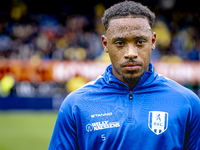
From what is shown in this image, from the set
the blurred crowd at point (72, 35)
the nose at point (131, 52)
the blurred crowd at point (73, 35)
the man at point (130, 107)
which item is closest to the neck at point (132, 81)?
the man at point (130, 107)

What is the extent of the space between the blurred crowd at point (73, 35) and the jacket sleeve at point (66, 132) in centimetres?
901

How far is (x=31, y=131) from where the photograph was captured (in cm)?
797

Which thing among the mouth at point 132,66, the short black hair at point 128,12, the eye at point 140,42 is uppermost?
the short black hair at point 128,12

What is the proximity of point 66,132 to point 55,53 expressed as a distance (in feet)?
33.1

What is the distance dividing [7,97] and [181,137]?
31.4 feet

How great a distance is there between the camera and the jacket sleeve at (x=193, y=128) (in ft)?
6.11

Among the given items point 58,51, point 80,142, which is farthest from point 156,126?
point 58,51

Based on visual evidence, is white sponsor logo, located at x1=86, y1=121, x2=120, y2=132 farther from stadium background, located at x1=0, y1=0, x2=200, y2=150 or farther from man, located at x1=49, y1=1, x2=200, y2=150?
stadium background, located at x1=0, y1=0, x2=200, y2=150

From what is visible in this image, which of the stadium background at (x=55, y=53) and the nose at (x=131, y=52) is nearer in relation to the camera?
the nose at (x=131, y=52)

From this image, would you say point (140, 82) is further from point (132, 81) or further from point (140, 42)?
point (140, 42)

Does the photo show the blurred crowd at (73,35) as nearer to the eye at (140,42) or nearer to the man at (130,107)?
the man at (130,107)

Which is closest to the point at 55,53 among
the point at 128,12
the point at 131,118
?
the point at 128,12

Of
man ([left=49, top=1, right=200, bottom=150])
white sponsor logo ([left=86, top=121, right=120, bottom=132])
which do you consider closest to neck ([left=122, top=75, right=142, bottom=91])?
man ([left=49, top=1, right=200, bottom=150])

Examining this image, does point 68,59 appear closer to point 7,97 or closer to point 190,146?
point 7,97
